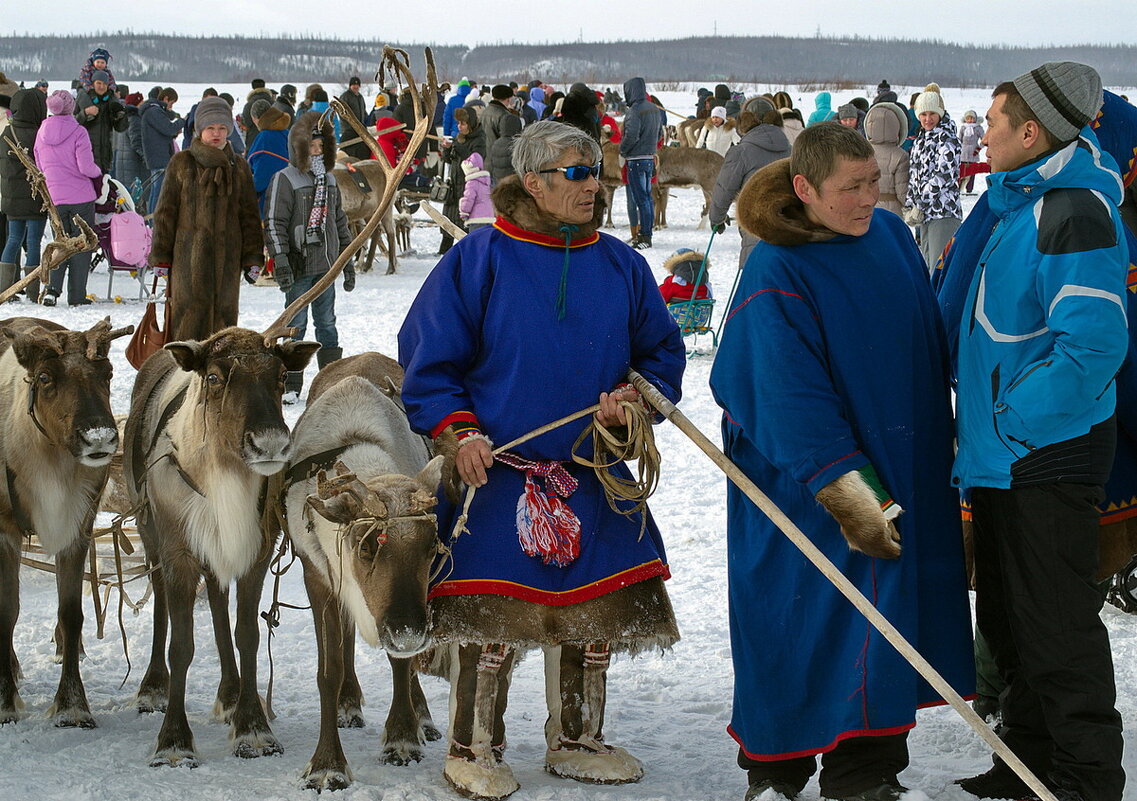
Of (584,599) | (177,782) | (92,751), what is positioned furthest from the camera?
(92,751)

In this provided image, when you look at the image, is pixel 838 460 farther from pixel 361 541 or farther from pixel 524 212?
pixel 361 541

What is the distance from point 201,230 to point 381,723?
3.57 meters

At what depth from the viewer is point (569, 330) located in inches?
133

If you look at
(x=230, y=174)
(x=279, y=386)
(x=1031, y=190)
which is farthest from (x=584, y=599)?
(x=230, y=174)

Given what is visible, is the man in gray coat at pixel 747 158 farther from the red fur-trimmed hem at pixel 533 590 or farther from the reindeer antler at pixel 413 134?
the red fur-trimmed hem at pixel 533 590

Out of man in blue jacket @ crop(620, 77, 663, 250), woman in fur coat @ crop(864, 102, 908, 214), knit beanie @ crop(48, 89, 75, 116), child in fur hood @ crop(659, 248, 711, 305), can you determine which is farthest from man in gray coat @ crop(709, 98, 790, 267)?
knit beanie @ crop(48, 89, 75, 116)

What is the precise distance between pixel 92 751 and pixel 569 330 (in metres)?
2.05

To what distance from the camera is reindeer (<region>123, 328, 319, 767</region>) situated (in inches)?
148

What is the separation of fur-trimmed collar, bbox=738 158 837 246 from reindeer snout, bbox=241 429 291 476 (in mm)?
1521

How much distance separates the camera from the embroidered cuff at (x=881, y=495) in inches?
117

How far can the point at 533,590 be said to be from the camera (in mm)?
3340

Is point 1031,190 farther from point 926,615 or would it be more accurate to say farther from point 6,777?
point 6,777

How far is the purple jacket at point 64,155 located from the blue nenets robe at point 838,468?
8.97 meters

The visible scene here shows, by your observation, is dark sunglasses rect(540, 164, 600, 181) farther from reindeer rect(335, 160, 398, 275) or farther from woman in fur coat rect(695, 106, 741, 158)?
woman in fur coat rect(695, 106, 741, 158)
